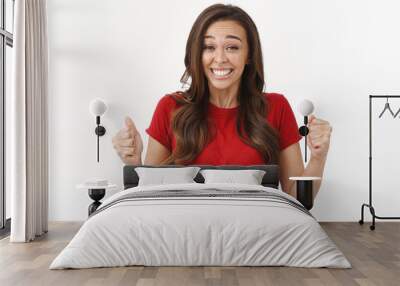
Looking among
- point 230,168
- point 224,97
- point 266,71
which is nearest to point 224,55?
point 224,97

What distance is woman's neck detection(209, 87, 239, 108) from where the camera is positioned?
6.44 m

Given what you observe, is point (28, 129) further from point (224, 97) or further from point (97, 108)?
point (224, 97)

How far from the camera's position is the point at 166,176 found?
5.72 metres

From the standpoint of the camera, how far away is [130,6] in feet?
22.3

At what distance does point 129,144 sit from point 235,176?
1.60 m

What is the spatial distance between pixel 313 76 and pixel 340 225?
5.62ft

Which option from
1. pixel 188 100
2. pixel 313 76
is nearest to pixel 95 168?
pixel 188 100

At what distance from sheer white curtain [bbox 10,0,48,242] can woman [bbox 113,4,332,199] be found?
1.10 metres

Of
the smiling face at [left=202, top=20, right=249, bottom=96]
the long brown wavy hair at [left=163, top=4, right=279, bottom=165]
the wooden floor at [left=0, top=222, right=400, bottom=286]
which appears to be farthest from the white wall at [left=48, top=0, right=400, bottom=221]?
the wooden floor at [left=0, top=222, right=400, bottom=286]

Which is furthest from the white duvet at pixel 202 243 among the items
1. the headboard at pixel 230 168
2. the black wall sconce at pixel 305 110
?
the black wall sconce at pixel 305 110

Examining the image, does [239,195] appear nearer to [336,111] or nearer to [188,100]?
[188,100]

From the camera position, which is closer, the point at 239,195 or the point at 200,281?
the point at 200,281

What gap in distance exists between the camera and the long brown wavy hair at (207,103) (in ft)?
20.6

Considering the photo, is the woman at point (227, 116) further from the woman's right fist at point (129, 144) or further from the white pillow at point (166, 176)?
the white pillow at point (166, 176)
